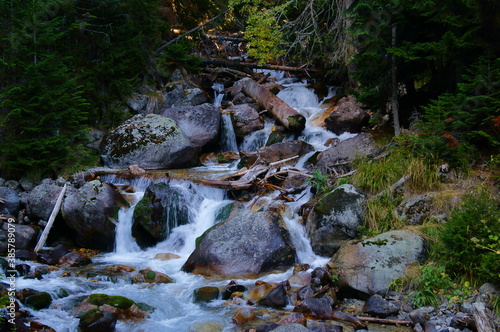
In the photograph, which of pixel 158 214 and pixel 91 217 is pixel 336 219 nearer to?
pixel 158 214

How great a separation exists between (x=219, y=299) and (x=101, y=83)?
1077 cm

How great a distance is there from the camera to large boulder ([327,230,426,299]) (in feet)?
20.9

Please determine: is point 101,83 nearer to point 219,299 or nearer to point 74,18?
point 74,18

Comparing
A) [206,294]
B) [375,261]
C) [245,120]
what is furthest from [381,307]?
[245,120]

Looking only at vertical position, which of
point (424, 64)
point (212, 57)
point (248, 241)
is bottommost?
point (248, 241)

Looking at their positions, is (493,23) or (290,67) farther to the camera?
(290,67)

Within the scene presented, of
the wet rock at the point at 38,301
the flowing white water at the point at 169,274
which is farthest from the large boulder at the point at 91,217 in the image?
the wet rock at the point at 38,301

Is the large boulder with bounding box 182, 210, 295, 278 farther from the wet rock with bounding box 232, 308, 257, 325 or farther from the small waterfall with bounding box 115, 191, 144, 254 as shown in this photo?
the small waterfall with bounding box 115, 191, 144, 254

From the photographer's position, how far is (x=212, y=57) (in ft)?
71.8

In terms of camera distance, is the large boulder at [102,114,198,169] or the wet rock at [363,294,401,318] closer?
the wet rock at [363,294,401,318]

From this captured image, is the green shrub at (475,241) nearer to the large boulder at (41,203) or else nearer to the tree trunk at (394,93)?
the tree trunk at (394,93)

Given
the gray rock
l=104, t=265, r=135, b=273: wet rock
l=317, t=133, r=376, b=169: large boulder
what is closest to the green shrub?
l=317, t=133, r=376, b=169: large boulder

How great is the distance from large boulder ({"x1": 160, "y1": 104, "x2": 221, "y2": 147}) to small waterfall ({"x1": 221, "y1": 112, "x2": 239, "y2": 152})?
0.44m

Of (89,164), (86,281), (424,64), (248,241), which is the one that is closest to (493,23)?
(424,64)
